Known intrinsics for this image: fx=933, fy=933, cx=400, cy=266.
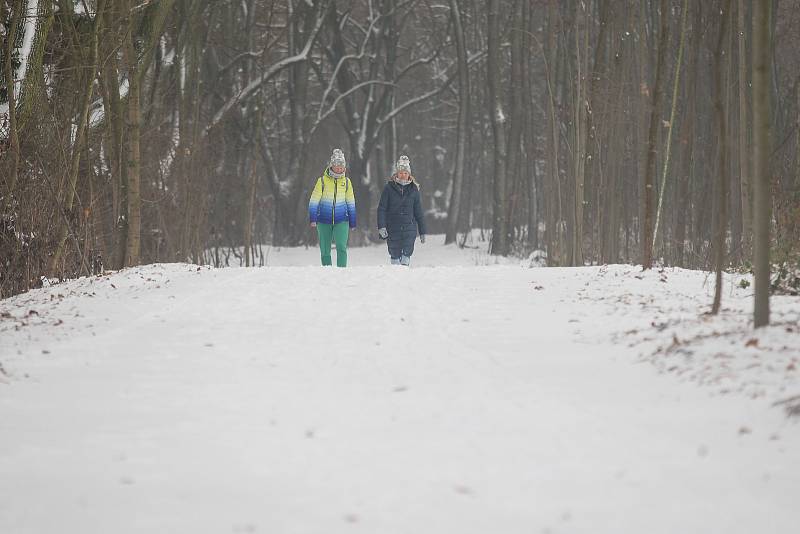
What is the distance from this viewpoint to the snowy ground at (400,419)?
3541mm

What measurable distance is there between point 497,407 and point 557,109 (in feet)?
58.5

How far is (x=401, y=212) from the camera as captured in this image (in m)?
13.6

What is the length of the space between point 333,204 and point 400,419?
8.76 metres

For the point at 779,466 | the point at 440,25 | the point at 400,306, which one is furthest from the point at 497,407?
the point at 440,25

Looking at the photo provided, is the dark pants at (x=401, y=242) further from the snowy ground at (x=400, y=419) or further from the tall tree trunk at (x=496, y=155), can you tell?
the tall tree trunk at (x=496, y=155)

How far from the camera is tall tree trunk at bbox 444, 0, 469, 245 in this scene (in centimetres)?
Result: 2666

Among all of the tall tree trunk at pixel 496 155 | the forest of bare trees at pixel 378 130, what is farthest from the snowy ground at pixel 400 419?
the tall tree trunk at pixel 496 155

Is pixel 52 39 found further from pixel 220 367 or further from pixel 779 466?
pixel 779 466

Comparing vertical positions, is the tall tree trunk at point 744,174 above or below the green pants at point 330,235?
above

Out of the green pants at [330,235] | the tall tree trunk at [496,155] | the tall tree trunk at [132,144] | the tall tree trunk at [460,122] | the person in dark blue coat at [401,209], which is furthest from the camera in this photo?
the tall tree trunk at [460,122]

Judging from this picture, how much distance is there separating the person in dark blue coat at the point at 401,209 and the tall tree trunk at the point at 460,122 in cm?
1390

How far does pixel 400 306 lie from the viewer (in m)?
8.70

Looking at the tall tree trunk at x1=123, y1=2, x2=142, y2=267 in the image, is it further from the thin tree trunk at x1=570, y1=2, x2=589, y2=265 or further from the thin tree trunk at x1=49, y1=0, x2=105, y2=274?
the thin tree trunk at x1=570, y1=2, x2=589, y2=265

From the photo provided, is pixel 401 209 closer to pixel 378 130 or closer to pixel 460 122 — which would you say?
pixel 460 122
